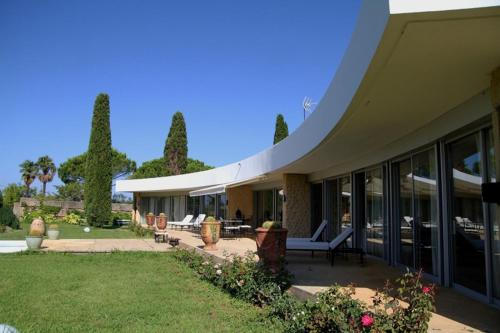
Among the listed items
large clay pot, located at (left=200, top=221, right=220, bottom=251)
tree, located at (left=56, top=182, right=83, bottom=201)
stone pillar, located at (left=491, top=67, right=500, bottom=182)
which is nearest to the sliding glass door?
stone pillar, located at (left=491, top=67, right=500, bottom=182)

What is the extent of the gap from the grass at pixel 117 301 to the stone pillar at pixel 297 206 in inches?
259

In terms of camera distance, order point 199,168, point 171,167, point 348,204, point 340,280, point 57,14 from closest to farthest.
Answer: point 340,280
point 57,14
point 348,204
point 171,167
point 199,168

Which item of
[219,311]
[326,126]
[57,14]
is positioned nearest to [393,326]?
[219,311]

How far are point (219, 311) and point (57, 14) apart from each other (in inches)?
375

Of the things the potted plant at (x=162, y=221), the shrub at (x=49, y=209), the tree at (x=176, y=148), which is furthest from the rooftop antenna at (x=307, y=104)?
the tree at (x=176, y=148)

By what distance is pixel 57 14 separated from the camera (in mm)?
12047

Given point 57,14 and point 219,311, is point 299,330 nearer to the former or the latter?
point 219,311

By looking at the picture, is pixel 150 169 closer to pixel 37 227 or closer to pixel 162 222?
pixel 162 222

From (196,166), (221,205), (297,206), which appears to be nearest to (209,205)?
(221,205)

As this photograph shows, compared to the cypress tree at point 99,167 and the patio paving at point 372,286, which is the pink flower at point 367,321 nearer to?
the patio paving at point 372,286

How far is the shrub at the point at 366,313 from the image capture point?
386 centimetres

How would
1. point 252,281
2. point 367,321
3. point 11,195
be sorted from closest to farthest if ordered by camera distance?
point 367,321 → point 252,281 → point 11,195

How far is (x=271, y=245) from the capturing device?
8664 mm

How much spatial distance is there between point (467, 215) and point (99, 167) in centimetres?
2694
